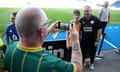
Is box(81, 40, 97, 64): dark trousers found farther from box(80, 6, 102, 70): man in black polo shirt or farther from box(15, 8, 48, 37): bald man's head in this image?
box(15, 8, 48, 37): bald man's head

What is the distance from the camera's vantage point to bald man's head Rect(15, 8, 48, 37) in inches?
83.7

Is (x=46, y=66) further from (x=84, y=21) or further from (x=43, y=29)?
(x=84, y=21)

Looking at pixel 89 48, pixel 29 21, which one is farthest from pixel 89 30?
pixel 29 21

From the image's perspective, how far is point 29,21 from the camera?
2119 millimetres

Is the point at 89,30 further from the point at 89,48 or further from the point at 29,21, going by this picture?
the point at 29,21

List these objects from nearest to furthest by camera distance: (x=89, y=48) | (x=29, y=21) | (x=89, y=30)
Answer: (x=29, y=21)
(x=89, y=30)
(x=89, y=48)

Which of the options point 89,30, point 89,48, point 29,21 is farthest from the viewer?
point 89,48

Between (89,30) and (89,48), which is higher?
(89,30)

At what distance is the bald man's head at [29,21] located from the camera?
6.97ft

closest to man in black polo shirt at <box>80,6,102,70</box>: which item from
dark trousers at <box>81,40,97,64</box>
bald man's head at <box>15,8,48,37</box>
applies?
dark trousers at <box>81,40,97,64</box>

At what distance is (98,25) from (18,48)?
5.09 metres

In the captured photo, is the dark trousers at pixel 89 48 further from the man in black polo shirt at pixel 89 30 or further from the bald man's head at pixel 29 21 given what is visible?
the bald man's head at pixel 29 21

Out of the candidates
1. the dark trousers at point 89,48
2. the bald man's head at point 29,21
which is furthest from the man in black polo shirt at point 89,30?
the bald man's head at point 29,21

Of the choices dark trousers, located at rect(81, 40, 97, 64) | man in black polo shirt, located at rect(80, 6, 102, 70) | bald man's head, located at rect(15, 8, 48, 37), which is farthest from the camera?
dark trousers, located at rect(81, 40, 97, 64)
